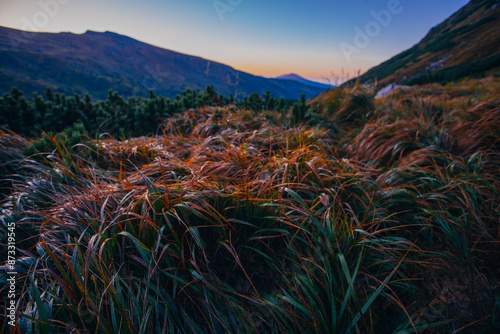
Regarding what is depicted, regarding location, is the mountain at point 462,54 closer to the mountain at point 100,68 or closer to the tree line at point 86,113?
the mountain at point 100,68

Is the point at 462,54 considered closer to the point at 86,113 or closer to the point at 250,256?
the point at 86,113

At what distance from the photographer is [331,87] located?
5930mm

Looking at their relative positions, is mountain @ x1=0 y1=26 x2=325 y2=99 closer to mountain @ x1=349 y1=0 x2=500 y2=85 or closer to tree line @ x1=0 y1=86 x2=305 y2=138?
mountain @ x1=349 y1=0 x2=500 y2=85

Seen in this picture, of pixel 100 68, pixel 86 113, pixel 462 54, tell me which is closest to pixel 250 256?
pixel 86 113

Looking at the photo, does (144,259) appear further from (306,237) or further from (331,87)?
(331,87)

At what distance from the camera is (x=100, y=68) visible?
406 feet

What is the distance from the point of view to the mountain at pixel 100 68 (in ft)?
282

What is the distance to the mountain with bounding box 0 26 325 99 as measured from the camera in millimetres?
86000

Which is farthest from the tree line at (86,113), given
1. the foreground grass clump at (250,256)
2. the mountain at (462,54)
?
the mountain at (462,54)

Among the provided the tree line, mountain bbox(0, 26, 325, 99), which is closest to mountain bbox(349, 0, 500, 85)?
mountain bbox(0, 26, 325, 99)

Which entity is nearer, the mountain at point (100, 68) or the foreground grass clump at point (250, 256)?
the foreground grass clump at point (250, 256)

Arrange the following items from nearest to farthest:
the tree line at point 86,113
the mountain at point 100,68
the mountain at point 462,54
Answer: the tree line at point 86,113 → the mountain at point 462,54 → the mountain at point 100,68

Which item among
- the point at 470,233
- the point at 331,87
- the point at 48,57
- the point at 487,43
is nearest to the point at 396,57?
the point at 487,43

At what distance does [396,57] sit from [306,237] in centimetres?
10080
